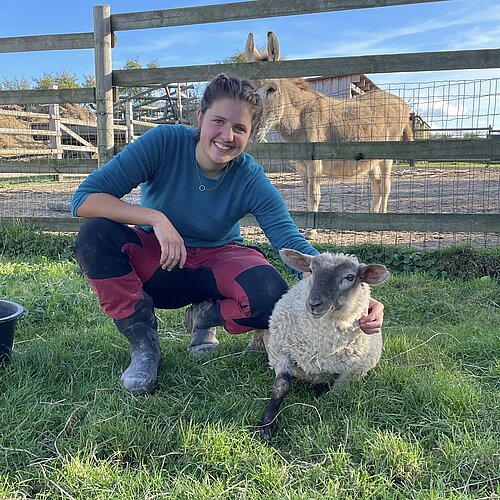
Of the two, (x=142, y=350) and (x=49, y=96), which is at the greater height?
(x=49, y=96)

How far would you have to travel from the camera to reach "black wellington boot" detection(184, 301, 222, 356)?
9.50 feet

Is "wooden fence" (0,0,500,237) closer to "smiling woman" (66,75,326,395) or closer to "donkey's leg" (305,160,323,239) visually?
"donkey's leg" (305,160,323,239)

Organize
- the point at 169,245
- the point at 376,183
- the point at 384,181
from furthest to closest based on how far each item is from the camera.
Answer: the point at 376,183
the point at 384,181
the point at 169,245

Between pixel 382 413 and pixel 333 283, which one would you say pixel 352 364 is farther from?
pixel 333 283

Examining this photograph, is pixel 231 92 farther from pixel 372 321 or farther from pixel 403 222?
pixel 403 222

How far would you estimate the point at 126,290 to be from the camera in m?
2.60

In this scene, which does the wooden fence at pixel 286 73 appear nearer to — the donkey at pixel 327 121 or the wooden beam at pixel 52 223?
the wooden beam at pixel 52 223

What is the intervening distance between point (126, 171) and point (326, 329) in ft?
4.00

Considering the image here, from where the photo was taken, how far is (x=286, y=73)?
15.7 ft

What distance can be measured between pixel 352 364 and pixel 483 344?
100 cm

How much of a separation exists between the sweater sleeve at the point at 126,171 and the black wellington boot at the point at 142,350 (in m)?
0.59

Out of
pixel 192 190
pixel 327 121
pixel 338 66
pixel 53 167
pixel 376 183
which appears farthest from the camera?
pixel 376 183

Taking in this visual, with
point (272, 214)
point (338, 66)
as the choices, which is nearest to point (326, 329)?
point (272, 214)

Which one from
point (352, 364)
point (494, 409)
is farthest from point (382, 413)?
point (494, 409)
